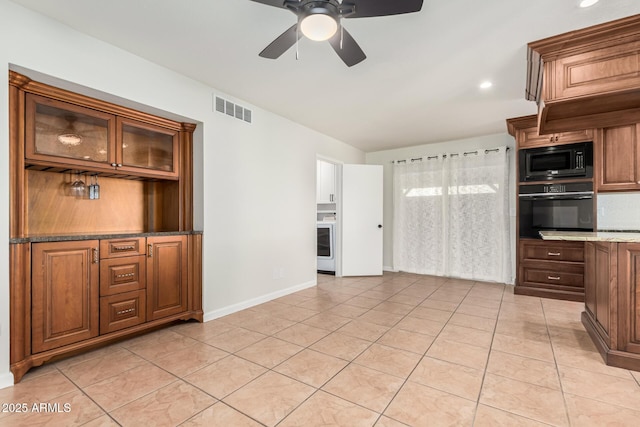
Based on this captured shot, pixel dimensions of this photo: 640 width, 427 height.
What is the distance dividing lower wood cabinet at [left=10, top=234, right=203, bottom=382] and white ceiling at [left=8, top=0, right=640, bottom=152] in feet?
5.23

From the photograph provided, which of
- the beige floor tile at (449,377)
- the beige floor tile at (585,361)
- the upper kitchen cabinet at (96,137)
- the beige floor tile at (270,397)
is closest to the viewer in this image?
the beige floor tile at (270,397)

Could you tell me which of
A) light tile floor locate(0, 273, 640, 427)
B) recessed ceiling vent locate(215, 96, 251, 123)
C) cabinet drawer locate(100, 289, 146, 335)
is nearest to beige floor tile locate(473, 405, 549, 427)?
light tile floor locate(0, 273, 640, 427)

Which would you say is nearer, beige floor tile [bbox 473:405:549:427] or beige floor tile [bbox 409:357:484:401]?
beige floor tile [bbox 473:405:549:427]

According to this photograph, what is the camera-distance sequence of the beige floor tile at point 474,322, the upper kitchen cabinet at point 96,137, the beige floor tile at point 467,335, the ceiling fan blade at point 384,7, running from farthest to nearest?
1. the beige floor tile at point 474,322
2. the beige floor tile at point 467,335
3. the upper kitchen cabinet at point 96,137
4. the ceiling fan blade at point 384,7

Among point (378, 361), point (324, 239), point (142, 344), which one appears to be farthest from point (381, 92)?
point (142, 344)

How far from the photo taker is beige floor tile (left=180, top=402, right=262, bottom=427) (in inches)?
62.2

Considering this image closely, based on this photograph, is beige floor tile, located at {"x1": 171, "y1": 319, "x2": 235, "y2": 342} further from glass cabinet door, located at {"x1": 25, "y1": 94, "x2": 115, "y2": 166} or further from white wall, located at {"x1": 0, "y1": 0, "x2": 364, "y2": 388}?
glass cabinet door, located at {"x1": 25, "y1": 94, "x2": 115, "y2": 166}

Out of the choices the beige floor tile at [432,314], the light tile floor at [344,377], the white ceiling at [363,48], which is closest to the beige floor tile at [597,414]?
the light tile floor at [344,377]

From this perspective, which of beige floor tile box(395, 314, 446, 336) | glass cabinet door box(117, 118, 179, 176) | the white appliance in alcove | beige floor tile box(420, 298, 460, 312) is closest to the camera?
glass cabinet door box(117, 118, 179, 176)

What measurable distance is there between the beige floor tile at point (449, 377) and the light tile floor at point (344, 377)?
1 cm

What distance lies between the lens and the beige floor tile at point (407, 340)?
97.0 inches

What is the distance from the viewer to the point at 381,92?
332 cm

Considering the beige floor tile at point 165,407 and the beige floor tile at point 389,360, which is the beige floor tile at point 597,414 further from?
the beige floor tile at point 165,407

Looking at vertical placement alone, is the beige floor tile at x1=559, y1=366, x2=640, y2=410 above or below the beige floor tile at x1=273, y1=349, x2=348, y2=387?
above
